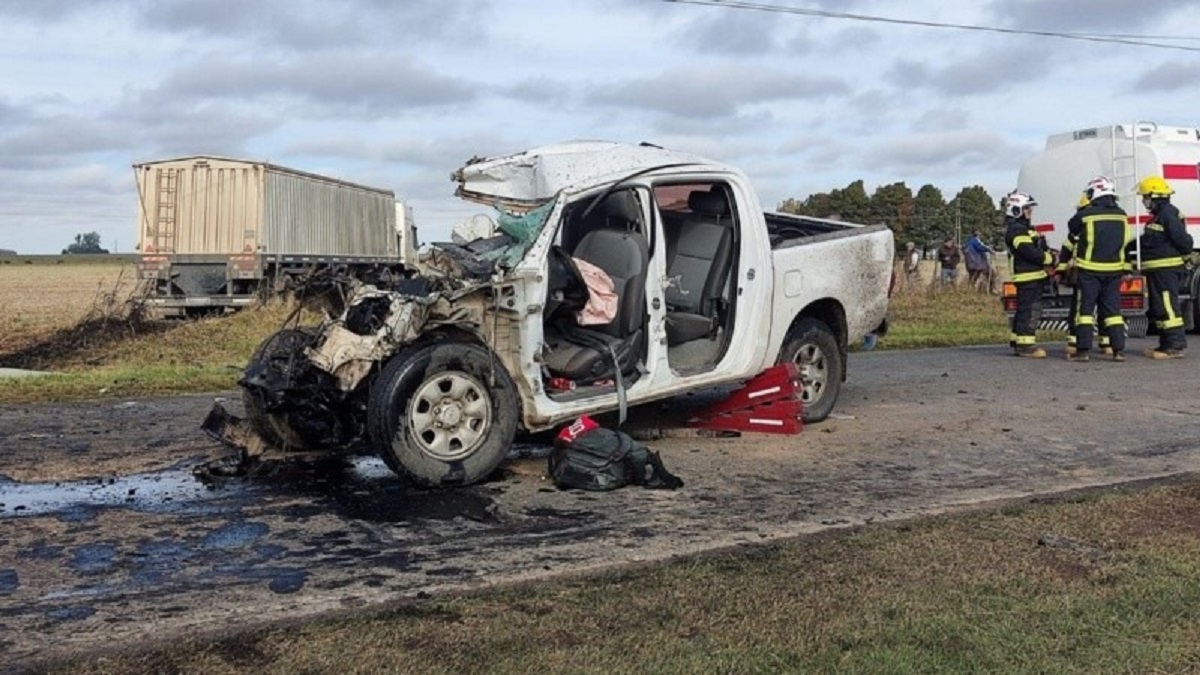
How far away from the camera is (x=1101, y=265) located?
1234 centimetres

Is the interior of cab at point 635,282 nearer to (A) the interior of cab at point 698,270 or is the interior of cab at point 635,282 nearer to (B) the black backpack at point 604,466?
(A) the interior of cab at point 698,270

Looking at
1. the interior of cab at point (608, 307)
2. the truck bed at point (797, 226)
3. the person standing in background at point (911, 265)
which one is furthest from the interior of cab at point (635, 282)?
the person standing in background at point (911, 265)

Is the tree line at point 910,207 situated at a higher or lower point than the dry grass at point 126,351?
higher

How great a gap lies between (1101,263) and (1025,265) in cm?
92

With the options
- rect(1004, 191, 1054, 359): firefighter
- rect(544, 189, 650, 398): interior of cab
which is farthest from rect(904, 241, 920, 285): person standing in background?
rect(544, 189, 650, 398): interior of cab

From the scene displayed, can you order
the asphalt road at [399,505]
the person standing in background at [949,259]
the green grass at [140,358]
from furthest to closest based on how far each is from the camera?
1. the person standing in background at [949,259]
2. the green grass at [140,358]
3. the asphalt road at [399,505]

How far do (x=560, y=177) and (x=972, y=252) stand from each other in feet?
58.4

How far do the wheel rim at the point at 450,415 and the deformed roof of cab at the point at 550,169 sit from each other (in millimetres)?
1406

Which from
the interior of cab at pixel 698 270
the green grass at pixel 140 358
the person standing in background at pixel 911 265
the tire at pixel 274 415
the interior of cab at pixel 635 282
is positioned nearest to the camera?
the tire at pixel 274 415

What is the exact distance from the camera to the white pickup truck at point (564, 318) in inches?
233

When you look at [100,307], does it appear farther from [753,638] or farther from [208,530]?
[753,638]

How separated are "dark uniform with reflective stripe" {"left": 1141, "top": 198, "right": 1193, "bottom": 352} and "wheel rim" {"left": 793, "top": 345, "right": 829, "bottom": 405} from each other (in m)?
6.53

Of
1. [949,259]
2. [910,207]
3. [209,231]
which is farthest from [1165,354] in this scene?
[910,207]

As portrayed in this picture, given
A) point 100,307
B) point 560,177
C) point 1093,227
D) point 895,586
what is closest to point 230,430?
point 560,177
